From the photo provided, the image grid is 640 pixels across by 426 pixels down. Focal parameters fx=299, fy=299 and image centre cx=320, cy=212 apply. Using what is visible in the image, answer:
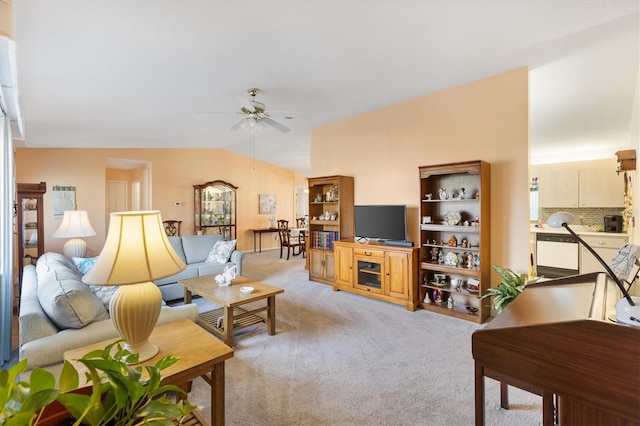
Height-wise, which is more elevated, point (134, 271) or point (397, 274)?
point (134, 271)

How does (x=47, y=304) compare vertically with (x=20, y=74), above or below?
below

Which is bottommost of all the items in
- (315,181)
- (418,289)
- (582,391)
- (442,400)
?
(442,400)

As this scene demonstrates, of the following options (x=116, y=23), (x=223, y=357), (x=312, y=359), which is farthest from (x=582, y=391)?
(x=116, y=23)

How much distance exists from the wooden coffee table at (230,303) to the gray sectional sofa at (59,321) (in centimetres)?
64

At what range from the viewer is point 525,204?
333 cm

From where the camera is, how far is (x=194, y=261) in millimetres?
4953

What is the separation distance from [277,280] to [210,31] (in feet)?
13.3

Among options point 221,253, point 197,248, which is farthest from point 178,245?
point 221,253

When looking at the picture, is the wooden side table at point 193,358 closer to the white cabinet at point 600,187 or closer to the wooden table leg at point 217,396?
the wooden table leg at point 217,396

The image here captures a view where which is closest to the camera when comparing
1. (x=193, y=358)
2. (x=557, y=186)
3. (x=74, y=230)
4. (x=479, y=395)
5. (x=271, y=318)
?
(x=479, y=395)

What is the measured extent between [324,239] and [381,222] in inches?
50.4

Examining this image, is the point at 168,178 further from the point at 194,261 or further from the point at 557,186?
the point at 557,186

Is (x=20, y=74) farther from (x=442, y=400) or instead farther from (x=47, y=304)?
(x=442, y=400)

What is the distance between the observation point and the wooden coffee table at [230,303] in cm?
283
